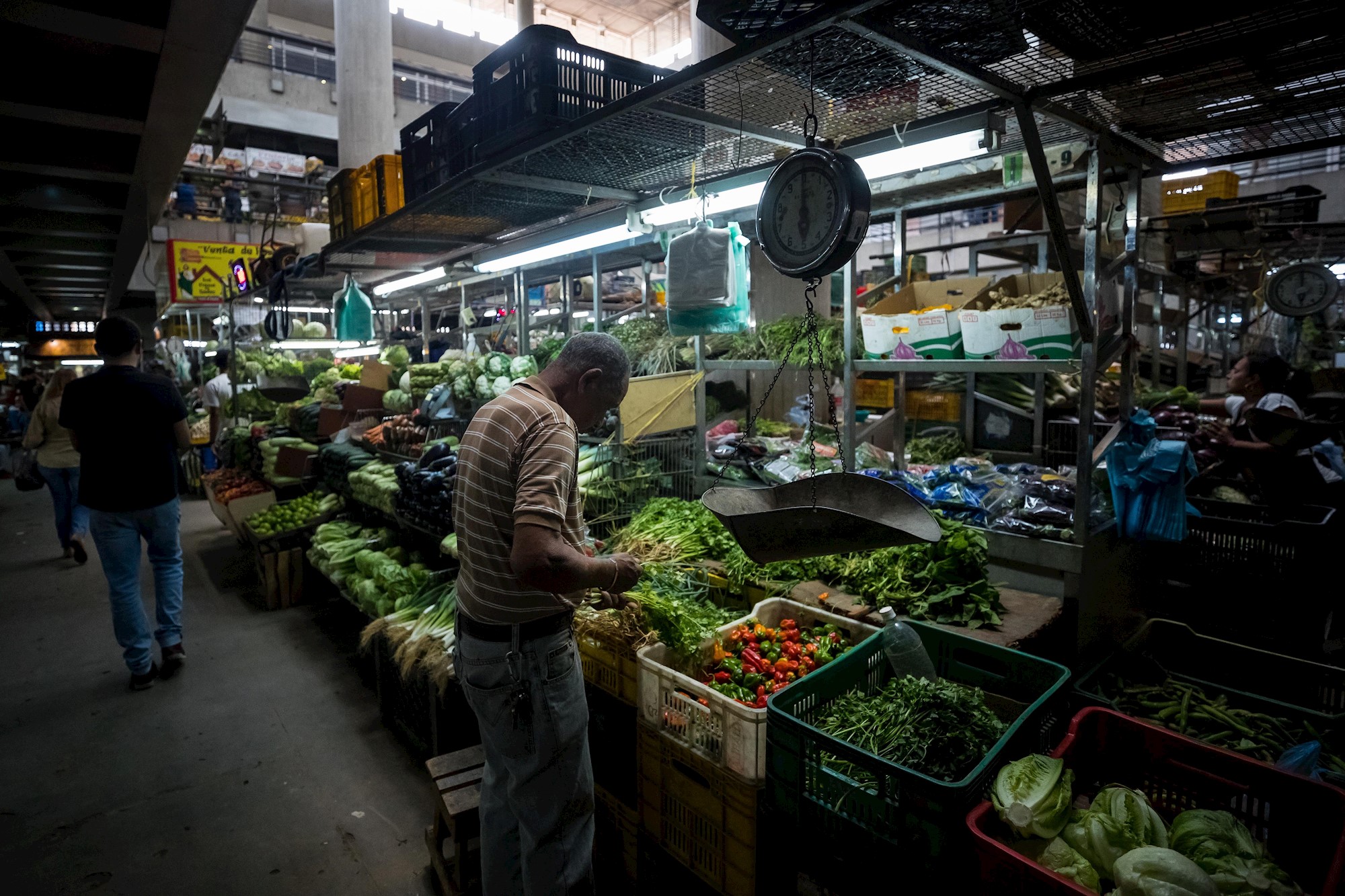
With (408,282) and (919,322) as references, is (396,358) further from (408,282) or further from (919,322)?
(919,322)

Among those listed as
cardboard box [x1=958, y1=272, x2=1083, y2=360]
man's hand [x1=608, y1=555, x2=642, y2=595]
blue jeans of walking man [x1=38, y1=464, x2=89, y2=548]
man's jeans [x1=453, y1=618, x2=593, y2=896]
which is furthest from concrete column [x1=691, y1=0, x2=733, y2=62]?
blue jeans of walking man [x1=38, y1=464, x2=89, y2=548]

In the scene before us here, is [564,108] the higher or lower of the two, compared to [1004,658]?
higher

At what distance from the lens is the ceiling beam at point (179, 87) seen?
11.0ft

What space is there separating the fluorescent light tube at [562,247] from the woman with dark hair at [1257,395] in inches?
188

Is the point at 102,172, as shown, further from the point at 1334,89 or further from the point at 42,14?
the point at 1334,89

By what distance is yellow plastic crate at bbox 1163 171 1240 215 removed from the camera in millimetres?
8391

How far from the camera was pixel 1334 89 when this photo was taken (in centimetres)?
258

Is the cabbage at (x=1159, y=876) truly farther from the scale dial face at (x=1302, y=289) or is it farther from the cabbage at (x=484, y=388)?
the scale dial face at (x=1302, y=289)

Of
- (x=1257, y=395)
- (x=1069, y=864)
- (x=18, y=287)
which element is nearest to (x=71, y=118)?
(x=1069, y=864)

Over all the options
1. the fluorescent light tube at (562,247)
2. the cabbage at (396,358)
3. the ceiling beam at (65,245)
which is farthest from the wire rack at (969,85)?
the ceiling beam at (65,245)

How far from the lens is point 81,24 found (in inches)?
134

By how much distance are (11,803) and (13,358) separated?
38.2 m


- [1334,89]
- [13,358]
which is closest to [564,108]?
[1334,89]

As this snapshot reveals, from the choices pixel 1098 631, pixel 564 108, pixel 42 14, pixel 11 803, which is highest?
pixel 42 14
